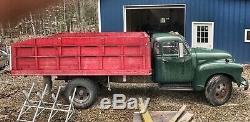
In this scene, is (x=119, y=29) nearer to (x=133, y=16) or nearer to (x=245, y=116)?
(x=133, y=16)

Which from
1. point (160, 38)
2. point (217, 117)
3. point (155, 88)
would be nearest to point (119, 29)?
point (155, 88)

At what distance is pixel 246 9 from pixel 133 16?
21.2 feet

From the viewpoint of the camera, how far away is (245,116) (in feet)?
24.8

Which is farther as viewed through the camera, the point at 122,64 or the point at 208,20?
the point at 208,20

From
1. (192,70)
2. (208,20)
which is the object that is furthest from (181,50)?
(208,20)

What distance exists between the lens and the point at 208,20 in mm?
13828

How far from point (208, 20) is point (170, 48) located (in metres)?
6.04

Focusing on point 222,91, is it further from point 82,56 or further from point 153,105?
point 82,56

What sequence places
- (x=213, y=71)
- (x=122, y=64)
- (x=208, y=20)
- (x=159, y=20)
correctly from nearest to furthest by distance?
1. (x=122, y=64)
2. (x=213, y=71)
3. (x=208, y=20)
4. (x=159, y=20)

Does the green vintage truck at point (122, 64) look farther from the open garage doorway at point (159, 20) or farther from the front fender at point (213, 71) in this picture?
the open garage doorway at point (159, 20)

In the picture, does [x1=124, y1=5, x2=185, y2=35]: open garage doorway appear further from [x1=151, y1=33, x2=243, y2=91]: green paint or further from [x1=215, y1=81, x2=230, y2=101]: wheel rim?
[x1=215, y1=81, x2=230, y2=101]: wheel rim

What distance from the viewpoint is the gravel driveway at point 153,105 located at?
25.0 feet

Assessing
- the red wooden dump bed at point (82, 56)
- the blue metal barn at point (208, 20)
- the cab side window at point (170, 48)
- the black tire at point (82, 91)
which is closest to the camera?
the red wooden dump bed at point (82, 56)

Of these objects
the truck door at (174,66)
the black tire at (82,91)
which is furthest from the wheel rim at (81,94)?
the truck door at (174,66)
